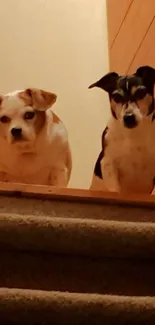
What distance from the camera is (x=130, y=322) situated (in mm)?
1154

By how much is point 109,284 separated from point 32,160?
679mm

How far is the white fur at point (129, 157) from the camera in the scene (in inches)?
69.3

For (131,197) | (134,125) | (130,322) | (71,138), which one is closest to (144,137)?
(134,125)

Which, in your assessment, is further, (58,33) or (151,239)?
(58,33)

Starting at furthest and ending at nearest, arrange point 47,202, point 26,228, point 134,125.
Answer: point 134,125
point 47,202
point 26,228

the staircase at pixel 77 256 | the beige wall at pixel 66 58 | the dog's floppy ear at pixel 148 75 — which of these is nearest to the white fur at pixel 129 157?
the dog's floppy ear at pixel 148 75

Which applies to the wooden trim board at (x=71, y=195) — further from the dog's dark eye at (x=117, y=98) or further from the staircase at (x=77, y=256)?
the dog's dark eye at (x=117, y=98)

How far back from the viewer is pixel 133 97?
1.73m

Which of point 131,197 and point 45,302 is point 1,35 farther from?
point 45,302

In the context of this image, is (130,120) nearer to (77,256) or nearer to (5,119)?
(5,119)

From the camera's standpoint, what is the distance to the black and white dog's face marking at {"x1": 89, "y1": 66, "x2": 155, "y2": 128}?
1.69 metres

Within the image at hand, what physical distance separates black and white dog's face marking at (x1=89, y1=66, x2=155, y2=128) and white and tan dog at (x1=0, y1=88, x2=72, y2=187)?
227 millimetres

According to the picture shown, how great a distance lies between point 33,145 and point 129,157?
0.30m

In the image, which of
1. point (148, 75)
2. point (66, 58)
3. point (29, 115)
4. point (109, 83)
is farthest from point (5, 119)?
point (66, 58)
